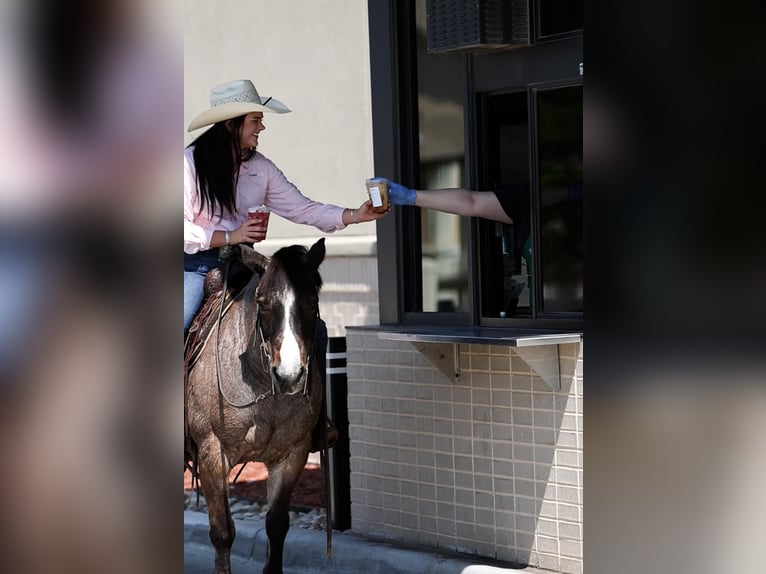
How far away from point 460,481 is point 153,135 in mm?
5438

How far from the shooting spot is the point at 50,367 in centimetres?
170

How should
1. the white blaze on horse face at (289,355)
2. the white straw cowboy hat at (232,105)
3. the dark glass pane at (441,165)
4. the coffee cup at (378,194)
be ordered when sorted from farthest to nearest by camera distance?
the dark glass pane at (441,165) → the coffee cup at (378,194) → the white straw cowboy hat at (232,105) → the white blaze on horse face at (289,355)

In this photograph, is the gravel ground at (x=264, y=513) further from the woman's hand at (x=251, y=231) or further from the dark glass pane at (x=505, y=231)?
the woman's hand at (x=251, y=231)

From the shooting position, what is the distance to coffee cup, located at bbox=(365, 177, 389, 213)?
6.19 m

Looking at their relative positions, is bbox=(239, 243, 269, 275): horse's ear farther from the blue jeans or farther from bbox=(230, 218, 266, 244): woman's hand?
the blue jeans

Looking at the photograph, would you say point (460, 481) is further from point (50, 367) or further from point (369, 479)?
point (50, 367)

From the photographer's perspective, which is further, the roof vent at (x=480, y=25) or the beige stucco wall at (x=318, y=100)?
the beige stucco wall at (x=318, y=100)

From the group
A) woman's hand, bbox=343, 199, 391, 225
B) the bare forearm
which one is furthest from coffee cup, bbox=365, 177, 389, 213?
the bare forearm

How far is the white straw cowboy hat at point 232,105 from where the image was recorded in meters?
6.08

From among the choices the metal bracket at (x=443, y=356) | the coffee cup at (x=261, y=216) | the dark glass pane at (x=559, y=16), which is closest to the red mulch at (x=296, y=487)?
the metal bracket at (x=443, y=356)

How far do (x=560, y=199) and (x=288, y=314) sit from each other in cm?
210

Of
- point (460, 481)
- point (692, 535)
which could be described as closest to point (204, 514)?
point (460, 481)

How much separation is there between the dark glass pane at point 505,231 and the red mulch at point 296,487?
2.62 metres

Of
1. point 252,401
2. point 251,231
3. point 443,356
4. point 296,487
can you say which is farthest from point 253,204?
point 296,487
